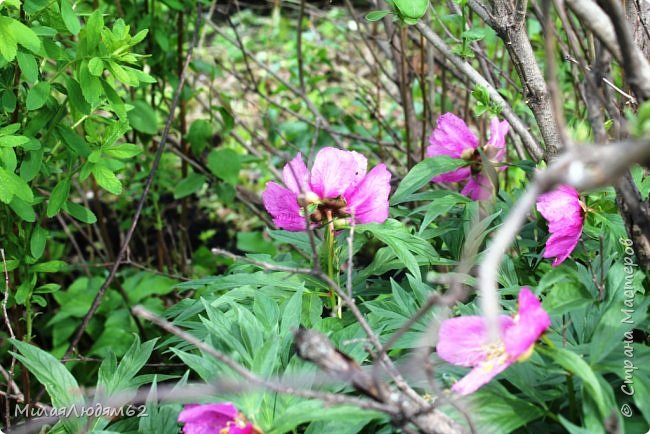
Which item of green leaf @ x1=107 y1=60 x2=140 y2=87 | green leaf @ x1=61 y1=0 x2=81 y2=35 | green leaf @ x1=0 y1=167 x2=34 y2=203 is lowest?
green leaf @ x1=0 y1=167 x2=34 y2=203

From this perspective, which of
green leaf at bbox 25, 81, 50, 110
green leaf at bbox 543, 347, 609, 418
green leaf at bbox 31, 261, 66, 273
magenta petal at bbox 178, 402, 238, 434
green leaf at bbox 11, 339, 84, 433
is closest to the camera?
green leaf at bbox 543, 347, 609, 418

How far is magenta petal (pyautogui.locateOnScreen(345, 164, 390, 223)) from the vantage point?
52.0 inches

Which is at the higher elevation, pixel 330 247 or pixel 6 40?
pixel 6 40

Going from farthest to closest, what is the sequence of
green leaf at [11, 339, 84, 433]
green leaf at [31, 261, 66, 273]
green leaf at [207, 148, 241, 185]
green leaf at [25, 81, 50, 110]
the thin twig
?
green leaf at [207, 148, 241, 185] → the thin twig → green leaf at [31, 261, 66, 273] → green leaf at [25, 81, 50, 110] → green leaf at [11, 339, 84, 433]

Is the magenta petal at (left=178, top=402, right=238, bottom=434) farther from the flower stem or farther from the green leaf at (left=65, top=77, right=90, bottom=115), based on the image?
the green leaf at (left=65, top=77, right=90, bottom=115)

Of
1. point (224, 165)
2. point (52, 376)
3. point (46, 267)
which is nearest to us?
point (52, 376)

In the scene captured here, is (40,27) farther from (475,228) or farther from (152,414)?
(475,228)

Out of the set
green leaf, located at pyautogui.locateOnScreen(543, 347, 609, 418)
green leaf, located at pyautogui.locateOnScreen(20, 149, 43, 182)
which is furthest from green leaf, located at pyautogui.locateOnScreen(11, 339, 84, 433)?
green leaf, located at pyautogui.locateOnScreen(543, 347, 609, 418)

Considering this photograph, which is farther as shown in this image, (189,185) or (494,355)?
(189,185)

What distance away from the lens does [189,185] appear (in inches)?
98.8

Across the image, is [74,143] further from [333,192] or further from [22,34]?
[333,192]

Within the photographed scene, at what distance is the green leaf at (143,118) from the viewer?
2.28 m

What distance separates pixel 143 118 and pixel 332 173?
3.80 ft

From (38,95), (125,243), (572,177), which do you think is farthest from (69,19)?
(572,177)
